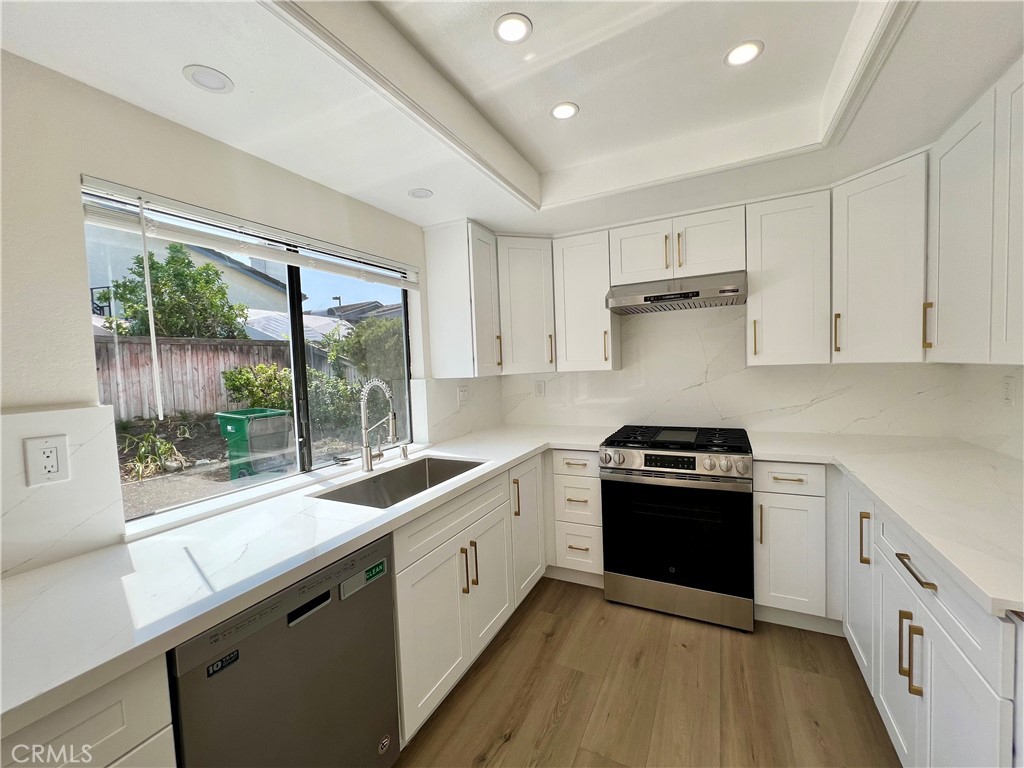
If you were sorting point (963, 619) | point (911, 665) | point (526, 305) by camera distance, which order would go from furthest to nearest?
point (526, 305) → point (911, 665) → point (963, 619)

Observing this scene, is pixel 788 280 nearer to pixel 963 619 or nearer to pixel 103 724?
pixel 963 619

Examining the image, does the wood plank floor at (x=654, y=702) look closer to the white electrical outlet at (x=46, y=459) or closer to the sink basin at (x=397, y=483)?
the sink basin at (x=397, y=483)

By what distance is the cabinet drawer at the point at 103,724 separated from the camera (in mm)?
671

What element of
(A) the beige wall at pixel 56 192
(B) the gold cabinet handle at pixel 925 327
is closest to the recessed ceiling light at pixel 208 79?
(A) the beige wall at pixel 56 192

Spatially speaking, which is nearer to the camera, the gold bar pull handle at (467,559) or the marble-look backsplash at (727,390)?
the gold bar pull handle at (467,559)

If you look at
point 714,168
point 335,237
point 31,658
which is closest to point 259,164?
point 335,237

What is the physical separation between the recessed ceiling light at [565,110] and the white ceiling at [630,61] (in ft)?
0.09

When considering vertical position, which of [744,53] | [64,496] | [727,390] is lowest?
[64,496]

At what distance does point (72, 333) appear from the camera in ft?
3.78

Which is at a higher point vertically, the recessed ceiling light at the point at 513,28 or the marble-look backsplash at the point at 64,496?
the recessed ceiling light at the point at 513,28

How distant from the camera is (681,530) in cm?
215

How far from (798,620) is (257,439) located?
2.77 metres

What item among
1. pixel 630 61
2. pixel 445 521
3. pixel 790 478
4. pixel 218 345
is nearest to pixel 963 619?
pixel 790 478

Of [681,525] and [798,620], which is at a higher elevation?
[681,525]
